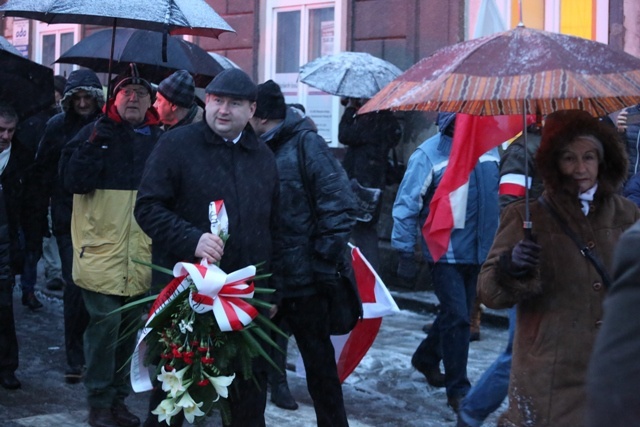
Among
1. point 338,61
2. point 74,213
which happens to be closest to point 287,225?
point 74,213

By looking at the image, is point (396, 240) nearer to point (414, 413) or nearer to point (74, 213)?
point (414, 413)

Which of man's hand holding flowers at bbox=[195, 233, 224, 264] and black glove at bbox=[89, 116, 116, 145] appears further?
black glove at bbox=[89, 116, 116, 145]

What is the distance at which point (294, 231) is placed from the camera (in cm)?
527

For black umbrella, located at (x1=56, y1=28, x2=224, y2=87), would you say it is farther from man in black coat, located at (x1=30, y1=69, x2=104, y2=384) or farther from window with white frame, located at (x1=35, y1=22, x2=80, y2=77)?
window with white frame, located at (x1=35, y1=22, x2=80, y2=77)

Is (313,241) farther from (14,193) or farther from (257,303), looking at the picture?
(14,193)

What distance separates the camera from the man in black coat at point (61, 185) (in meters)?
6.91

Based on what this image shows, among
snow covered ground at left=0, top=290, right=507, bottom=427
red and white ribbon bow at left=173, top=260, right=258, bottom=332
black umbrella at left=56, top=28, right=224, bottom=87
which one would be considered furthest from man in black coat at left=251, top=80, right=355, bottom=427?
black umbrella at left=56, top=28, right=224, bottom=87

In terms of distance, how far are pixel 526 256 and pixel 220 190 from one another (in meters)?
1.40

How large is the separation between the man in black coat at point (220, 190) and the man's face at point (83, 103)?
9.13ft

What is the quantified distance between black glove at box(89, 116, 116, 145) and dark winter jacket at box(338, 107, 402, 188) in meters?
4.75

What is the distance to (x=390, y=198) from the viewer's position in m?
11.4

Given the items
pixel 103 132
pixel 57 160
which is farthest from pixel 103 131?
pixel 57 160

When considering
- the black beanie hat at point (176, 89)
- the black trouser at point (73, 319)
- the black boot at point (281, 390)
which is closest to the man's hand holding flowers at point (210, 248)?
the black boot at point (281, 390)

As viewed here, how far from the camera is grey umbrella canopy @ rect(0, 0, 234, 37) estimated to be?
18.5 feet
